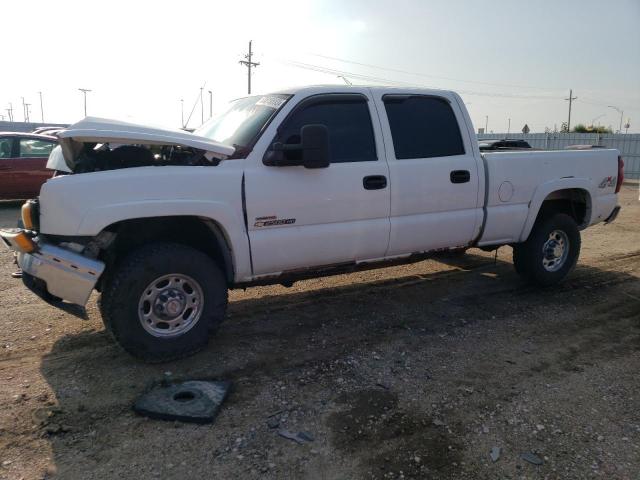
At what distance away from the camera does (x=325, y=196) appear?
13.6 feet

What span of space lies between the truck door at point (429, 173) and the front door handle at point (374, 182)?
103 millimetres

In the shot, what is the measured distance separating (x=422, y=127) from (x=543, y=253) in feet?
7.20

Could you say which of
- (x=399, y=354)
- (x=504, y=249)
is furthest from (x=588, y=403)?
(x=504, y=249)

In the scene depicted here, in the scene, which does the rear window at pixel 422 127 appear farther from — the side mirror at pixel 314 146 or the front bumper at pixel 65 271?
the front bumper at pixel 65 271

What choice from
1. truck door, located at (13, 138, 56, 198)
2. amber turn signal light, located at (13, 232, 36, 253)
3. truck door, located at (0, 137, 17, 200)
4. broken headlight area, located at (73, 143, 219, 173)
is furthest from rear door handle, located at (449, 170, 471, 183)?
truck door, located at (0, 137, 17, 200)

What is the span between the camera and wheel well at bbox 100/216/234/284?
379cm

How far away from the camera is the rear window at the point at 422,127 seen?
4594 mm

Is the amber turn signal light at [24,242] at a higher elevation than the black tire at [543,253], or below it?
higher

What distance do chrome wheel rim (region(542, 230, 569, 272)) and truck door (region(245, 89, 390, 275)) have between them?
233 cm

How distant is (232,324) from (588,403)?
2914 millimetres

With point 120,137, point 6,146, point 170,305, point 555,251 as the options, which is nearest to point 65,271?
point 170,305

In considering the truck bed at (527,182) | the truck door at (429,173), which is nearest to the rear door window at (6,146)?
the truck door at (429,173)

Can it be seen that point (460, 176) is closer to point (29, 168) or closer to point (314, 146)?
point (314, 146)

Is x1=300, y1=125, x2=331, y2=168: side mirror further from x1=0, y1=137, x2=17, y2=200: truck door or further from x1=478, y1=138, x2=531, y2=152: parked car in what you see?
x1=0, y1=137, x2=17, y2=200: truck door
